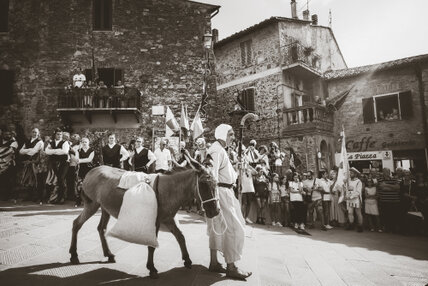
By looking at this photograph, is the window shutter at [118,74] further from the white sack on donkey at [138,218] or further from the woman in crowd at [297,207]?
the white sack on donkey at [138,218]

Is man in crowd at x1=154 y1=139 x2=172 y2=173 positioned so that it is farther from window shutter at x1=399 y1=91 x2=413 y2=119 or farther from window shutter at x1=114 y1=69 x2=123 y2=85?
window shutter at x1=399 y1=91 x2=413 y2=119

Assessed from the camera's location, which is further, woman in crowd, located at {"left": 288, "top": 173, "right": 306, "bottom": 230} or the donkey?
woman in crowd, located at {"left": 288, "top": 173, "right": 306, "bottom": 230}

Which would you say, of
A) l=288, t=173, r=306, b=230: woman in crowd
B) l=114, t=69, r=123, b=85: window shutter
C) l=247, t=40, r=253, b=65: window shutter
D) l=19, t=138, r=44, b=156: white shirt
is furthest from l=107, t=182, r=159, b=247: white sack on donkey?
l=247, t=40, r=253, b=65: window shutter

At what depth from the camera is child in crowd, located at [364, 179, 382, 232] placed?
356 inches

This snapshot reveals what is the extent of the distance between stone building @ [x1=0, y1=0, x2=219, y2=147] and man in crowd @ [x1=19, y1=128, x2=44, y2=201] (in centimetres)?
423

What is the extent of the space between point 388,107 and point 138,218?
18700mm

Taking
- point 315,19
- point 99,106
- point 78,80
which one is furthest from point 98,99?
point 315,19

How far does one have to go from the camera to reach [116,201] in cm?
384

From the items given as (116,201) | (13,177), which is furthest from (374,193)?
(13,177)

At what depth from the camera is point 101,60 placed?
47.5ft

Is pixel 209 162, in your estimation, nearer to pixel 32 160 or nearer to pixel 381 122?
pixel 32 160

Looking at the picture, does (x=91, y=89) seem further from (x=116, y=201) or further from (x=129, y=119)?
(x=116, y=201)

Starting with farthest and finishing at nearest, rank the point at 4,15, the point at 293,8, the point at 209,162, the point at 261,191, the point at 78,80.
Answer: the point at 293,8 → the point at 4,15 → the point at 78,80 → the point at 261,191 → the point at 209,162

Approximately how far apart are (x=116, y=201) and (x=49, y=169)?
6497 mm
